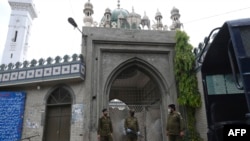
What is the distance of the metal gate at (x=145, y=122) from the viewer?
32.7ft

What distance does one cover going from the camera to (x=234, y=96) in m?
3.82

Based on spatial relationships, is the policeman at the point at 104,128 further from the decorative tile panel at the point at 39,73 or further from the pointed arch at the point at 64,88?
the decorative tile panel at the point at 39,73

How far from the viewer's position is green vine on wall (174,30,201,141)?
916cm

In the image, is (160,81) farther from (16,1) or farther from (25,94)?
(16,1)

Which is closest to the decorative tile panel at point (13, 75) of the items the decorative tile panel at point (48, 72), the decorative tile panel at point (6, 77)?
the decorative tile panel at point (6, 77)

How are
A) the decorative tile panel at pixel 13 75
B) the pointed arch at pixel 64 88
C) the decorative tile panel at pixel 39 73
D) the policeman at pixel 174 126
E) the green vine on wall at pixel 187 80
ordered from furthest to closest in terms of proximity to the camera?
the decorative tile panel at pixel 13 75
the decorative tile panel at pixel 39 73
the pointed arch at pixel 64 88
the green vine on wall at pixel 187 80
the policeman at pixel 174 126

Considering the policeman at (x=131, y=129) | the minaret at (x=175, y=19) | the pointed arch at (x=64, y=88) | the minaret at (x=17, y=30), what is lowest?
the policeman at (x=131, y=129)

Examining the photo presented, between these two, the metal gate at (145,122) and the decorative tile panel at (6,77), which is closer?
the metal gate at (145,122)

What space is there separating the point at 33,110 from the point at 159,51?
19.5 ft

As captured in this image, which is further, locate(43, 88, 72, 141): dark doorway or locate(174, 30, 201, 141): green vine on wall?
locate(43, 88, 72, 141): dark doorway

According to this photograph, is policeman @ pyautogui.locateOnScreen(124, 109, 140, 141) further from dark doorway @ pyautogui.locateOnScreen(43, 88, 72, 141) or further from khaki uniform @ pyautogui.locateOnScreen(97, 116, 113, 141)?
dark doorway @ pyautogui.locateOnScreen(43, 88, 72, 141)

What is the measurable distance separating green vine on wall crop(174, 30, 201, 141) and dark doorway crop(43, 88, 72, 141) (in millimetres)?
4634

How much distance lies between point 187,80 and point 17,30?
3748cm

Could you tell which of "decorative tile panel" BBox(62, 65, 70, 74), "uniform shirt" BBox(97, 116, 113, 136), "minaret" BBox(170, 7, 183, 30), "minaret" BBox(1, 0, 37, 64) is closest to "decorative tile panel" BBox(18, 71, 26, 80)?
"decorative tile panel" BBox(62, 65, 70, 74)
